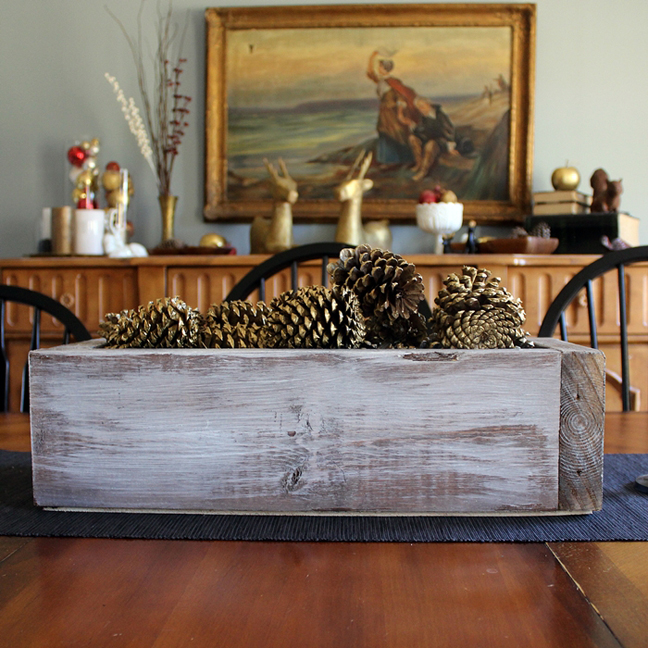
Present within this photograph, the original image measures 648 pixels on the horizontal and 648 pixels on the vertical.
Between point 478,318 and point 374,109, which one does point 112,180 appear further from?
point 478,318

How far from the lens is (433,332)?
59 centimetres

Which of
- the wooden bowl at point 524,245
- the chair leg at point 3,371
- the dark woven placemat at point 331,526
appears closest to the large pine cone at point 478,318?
the dark woven placemat at point 331,526

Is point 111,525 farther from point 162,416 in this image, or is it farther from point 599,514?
point 599,514

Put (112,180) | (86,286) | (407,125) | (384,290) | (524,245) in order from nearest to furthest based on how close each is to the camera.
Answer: (384,290), (524,245), (86,286), (112,180), (407,125)

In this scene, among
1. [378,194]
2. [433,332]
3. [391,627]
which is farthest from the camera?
[378,194]

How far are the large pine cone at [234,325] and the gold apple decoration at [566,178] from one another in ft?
5.66

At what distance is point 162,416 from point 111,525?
9cm

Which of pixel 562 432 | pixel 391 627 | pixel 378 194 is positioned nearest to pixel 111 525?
pixel 391 627

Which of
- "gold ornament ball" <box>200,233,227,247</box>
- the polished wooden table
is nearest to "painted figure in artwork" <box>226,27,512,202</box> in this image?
"gold ornament ball" <box>200,233,227,247</box>

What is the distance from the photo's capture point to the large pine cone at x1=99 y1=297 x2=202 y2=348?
21.1 inches

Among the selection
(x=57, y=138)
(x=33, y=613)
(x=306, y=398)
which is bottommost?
(x=33, y=613)

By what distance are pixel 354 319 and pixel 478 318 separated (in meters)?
0.11

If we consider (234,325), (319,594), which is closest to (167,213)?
(234,325)

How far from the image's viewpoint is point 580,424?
485 mm
